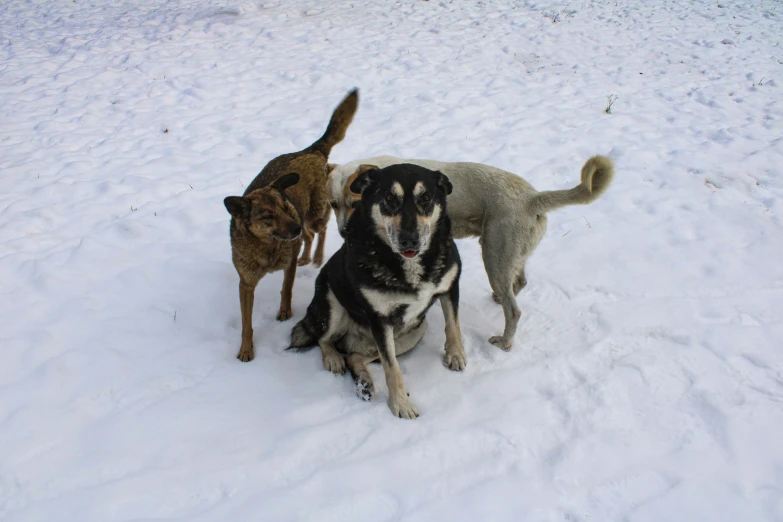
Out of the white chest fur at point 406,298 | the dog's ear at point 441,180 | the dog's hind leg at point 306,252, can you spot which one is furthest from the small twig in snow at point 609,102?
the white chest fur at point 406,298

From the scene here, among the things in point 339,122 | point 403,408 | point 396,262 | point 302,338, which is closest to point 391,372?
point 403,408

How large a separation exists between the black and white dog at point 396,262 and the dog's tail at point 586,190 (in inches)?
29.8

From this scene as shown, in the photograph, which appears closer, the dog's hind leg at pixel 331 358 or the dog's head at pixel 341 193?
the dog's hind leg at pixel 331 358

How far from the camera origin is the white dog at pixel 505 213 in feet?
11.3

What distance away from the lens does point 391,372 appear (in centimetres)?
317

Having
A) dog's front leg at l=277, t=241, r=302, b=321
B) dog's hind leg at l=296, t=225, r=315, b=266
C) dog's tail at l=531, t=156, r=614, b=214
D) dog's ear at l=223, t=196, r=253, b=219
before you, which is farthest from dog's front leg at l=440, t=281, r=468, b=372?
dog's hind leg at l=296, t=225, r=315, b=266

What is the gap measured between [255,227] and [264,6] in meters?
10.6

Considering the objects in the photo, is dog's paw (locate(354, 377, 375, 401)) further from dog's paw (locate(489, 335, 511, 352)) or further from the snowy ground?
dog's paw (locate(489, 335, 511, 352))

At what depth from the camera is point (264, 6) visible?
12.0 meters

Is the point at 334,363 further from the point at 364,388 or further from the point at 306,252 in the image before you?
the point at 306,252

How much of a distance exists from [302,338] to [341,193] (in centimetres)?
135

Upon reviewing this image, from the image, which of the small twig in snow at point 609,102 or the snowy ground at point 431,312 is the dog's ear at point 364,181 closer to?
the snowy ground at point 431,312

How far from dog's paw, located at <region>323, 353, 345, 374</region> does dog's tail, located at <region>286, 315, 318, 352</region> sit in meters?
0.20

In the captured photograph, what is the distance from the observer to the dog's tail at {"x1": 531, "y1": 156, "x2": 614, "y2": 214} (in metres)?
3.22
